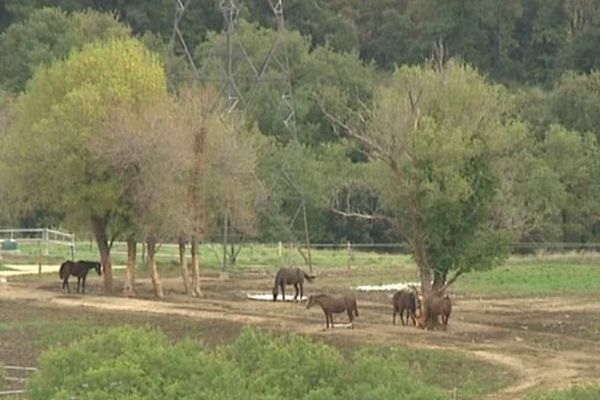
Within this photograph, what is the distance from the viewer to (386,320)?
134 ft

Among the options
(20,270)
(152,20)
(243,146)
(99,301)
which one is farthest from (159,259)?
(152,20)

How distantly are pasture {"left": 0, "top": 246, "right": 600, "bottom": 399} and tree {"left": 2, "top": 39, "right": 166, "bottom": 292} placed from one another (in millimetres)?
2864

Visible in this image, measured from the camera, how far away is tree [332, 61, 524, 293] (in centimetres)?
4025

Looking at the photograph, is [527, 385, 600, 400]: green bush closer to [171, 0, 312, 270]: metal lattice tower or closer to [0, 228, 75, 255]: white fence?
[171, 0, 312, 270]: metal lattice tower

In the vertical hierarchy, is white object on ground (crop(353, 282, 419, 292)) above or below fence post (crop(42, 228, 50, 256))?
below

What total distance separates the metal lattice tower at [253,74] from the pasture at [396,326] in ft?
24.2

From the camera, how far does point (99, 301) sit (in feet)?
144

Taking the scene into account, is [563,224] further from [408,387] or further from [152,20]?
[408,387]

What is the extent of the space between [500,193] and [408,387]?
2315 cm

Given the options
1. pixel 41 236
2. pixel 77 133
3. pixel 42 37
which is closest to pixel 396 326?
pixel 77 133

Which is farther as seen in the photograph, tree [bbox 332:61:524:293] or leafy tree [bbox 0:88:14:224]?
leafy tree [bbox 0:88:14:224]

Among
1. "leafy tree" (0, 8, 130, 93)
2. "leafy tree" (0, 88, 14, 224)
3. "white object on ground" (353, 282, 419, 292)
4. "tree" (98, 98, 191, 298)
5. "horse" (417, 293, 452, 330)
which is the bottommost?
"horse" (417, 293, 452, 330)

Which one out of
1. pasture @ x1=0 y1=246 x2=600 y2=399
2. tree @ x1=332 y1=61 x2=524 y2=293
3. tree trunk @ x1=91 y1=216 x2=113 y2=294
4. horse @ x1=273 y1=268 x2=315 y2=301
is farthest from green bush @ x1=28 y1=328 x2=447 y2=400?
tree trunk @ x1=91 y1=216 x2=113 y2=294

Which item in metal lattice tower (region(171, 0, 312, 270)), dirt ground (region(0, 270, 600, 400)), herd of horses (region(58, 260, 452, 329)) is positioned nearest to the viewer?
dirt ground (region(0, 270, 600, 400))
